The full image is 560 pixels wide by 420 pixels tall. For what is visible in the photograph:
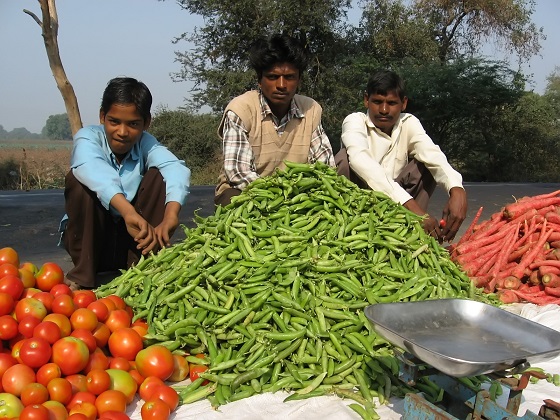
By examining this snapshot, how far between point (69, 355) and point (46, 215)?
563 cm

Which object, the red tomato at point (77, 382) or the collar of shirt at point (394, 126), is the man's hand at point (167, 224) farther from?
the collar of shirt at point (394, 126)

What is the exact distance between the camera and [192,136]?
807 inches

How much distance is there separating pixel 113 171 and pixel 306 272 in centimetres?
146

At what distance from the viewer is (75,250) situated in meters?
3.52

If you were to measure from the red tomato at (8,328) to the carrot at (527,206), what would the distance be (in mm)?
3581

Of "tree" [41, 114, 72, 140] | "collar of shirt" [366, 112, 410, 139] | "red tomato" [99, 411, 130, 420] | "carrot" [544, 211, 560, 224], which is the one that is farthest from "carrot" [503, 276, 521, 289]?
"tree" [41, 114, 72, 140]

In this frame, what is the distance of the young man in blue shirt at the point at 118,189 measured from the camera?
3.34m

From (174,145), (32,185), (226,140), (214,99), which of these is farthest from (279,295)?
(174,145)

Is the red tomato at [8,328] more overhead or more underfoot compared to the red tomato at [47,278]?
more underfoot

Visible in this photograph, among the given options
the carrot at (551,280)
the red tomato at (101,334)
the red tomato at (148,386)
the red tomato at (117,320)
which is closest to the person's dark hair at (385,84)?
the carrot at (551,280)

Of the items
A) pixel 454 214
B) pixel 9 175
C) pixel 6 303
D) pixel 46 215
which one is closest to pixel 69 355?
pixel 6 303

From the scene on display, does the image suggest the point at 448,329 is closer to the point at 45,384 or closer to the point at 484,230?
the point at 45,384

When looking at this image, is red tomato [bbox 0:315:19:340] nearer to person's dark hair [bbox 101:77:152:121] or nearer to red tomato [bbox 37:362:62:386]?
red tomato [bbox 37:362:62:386]

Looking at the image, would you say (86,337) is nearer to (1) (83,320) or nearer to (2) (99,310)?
(1) (83,320)
